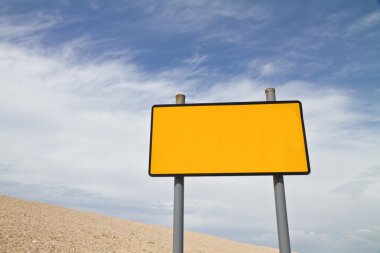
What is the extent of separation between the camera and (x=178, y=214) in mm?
4336

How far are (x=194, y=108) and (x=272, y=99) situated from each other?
47.5 inches

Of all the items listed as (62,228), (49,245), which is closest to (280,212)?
(49,245)

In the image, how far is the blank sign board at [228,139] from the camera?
4.36 metres

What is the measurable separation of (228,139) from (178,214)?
4.29ft

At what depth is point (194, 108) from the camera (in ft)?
15.4

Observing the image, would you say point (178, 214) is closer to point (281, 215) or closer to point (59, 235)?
point (281, 215)

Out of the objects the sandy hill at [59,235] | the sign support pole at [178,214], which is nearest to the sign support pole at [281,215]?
the sign support pole at [178,214]

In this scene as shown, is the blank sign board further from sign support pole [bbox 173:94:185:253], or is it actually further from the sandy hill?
the sandy hill

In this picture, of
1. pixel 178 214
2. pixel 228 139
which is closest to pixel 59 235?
pixel 178 214

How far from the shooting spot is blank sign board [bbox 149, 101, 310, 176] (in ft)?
14.3

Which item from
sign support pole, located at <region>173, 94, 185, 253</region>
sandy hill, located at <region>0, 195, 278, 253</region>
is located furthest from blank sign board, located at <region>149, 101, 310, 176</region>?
sandy hill, located at <region>0, 195, 278, 253</region>

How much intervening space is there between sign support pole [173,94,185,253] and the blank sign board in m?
0.19

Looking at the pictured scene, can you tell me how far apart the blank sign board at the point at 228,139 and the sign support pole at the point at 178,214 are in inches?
7.5

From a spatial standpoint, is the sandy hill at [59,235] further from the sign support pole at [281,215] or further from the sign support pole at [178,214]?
the sign support pole at [281,215]
